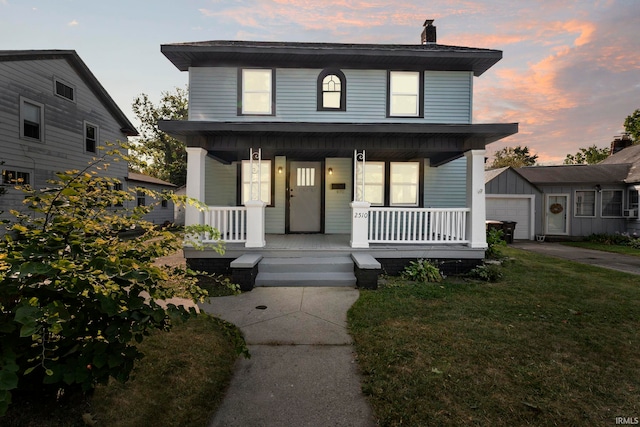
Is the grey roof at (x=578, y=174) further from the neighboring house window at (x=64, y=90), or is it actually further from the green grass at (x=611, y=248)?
the neighboring house window at (x=64, y=90)

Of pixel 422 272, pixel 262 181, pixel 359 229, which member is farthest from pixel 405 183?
pixel 262 181

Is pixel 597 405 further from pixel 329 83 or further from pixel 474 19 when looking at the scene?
pixel 474 19

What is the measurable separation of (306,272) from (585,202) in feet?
51.3

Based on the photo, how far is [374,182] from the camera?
8.73 meters

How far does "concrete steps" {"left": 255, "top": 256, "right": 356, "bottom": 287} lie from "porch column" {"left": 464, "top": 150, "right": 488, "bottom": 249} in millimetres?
3065

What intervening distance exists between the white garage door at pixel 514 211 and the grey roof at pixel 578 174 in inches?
50.1

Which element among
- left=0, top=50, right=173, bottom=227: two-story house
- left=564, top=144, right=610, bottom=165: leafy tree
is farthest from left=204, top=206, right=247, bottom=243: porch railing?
left=564, top=144, right=610, bottom=165: leafy tree

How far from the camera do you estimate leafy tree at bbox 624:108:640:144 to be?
950 inches

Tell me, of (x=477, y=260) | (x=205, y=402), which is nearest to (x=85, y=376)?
(x=205, y=402)

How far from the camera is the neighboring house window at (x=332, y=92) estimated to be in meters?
8.35

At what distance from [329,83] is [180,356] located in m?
7.83

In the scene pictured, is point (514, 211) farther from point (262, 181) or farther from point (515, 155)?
point (515, 155)

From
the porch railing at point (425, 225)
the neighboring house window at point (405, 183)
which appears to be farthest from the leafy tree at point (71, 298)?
the neighboring house window at point (405, 183)

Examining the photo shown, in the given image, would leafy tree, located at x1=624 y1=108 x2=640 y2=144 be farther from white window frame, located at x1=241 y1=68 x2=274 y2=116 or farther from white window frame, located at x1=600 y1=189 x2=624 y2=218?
white window frame, located at x1=241 y1=68 x2=274 y2=116
